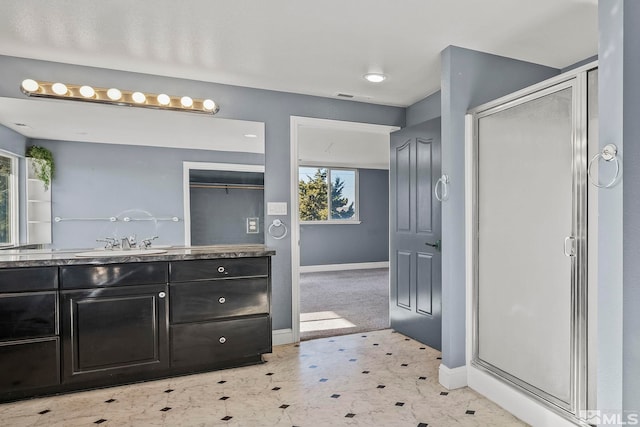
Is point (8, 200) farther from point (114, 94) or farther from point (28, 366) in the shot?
point (28, 366)

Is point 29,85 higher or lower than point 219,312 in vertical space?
higher

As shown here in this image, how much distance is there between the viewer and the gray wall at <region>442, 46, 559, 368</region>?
2566mm

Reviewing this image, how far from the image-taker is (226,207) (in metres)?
3.20

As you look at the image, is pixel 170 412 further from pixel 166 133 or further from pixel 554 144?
pixel 554 144

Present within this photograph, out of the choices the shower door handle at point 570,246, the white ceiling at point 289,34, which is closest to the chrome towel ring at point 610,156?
the shower door handle at point 570,246

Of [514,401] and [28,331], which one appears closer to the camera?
[514,401]

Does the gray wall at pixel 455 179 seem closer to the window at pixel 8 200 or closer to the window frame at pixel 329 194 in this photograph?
the window at pixel 8 200

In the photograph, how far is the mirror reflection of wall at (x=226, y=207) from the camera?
121 inches

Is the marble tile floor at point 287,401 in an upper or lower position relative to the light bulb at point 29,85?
lower

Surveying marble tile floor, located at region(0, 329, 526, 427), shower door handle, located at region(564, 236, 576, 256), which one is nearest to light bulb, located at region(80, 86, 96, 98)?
marble tile floor, located at region(0, 329, 526, 427)

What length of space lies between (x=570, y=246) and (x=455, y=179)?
0.86 metres

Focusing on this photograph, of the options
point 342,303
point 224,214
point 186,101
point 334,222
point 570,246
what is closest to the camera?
point 570,246

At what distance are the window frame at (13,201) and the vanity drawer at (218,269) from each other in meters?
1.14

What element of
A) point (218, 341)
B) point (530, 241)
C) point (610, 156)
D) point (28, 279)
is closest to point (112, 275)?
point (28, 279)
